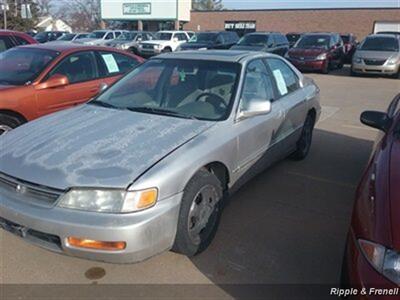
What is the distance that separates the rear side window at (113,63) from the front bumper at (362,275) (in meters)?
4.79

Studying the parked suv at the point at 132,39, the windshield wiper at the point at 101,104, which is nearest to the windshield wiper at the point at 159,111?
the windshield wiper at the point at 101,104

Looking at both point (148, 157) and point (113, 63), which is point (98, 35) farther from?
point (148, 157)

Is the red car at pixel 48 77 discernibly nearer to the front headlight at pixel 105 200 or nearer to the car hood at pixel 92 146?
the car hood at pixel 92 146

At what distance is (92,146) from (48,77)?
2.95 metres

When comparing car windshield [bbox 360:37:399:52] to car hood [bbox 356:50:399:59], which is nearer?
car hood [bbox 356:50:399:59]

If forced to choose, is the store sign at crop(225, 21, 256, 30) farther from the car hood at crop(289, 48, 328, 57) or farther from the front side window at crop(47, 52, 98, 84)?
the front side window at crop(47, 52, 98, 84)

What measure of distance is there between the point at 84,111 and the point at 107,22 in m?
44.2

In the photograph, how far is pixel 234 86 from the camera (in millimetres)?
3732

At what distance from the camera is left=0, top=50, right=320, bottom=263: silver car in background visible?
8.43 ft

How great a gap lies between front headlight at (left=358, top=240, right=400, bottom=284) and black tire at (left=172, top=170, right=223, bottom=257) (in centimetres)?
126

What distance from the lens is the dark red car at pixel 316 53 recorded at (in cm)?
1702

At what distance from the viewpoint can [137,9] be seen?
39781 millimetres

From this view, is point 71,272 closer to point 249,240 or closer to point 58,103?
point 249,240

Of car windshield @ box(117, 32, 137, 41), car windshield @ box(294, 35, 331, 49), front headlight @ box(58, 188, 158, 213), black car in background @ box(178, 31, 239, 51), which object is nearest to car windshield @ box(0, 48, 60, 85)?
front headlight @ box(58, 188, 158, 213)
